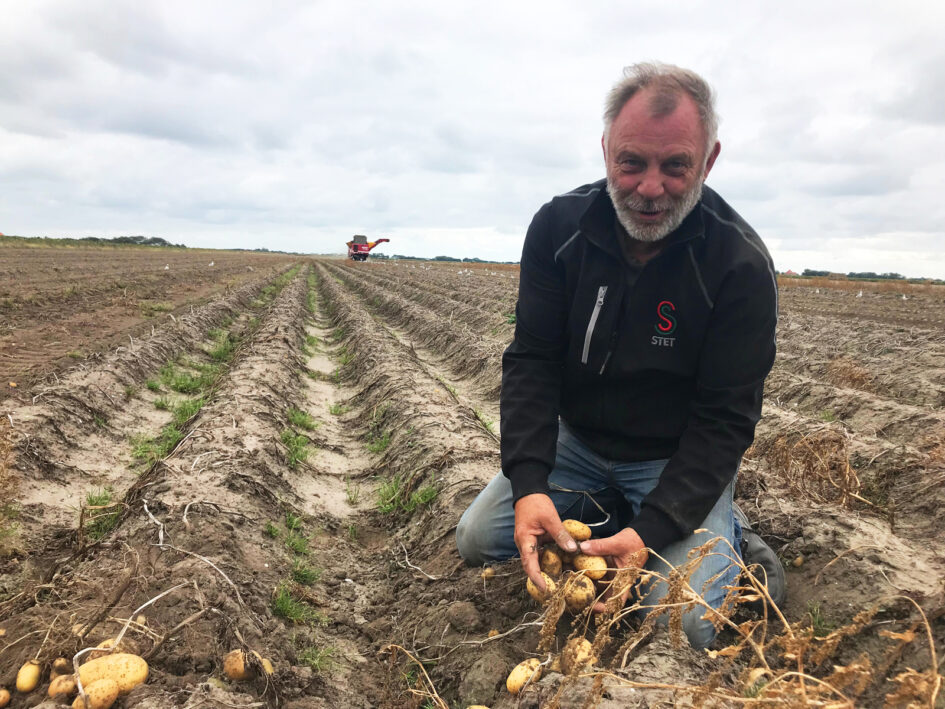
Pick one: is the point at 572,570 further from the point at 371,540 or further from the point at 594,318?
the point at 371,540

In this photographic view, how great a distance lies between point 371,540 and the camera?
4348mm

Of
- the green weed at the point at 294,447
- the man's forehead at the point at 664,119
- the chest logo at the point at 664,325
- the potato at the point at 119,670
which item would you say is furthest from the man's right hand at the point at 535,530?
the green weed at the point at 294,447

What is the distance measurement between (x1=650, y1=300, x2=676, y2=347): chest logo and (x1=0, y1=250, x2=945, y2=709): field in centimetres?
118

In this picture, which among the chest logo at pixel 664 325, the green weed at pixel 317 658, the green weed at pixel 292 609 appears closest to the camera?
the chest logo at pixel 664 325

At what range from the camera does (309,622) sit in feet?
10.7

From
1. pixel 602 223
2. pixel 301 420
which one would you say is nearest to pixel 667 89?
pixel 602 223

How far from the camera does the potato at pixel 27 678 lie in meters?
2.16

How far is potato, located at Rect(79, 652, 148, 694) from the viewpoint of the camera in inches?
83.3

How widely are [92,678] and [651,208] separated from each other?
9.27ft

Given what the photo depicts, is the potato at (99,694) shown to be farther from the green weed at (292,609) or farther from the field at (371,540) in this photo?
the green weed at (292,609)

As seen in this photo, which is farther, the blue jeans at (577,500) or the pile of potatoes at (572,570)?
the blue jeans at (577,500)

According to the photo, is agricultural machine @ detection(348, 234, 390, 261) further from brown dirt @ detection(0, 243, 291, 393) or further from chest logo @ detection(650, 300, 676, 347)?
chest logo @ detection(650, 300, 676, 347)

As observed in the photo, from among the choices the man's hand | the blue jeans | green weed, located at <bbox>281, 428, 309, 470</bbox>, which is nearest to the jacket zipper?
the blue jeans

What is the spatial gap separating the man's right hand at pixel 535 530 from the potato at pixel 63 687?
169 centimetres
